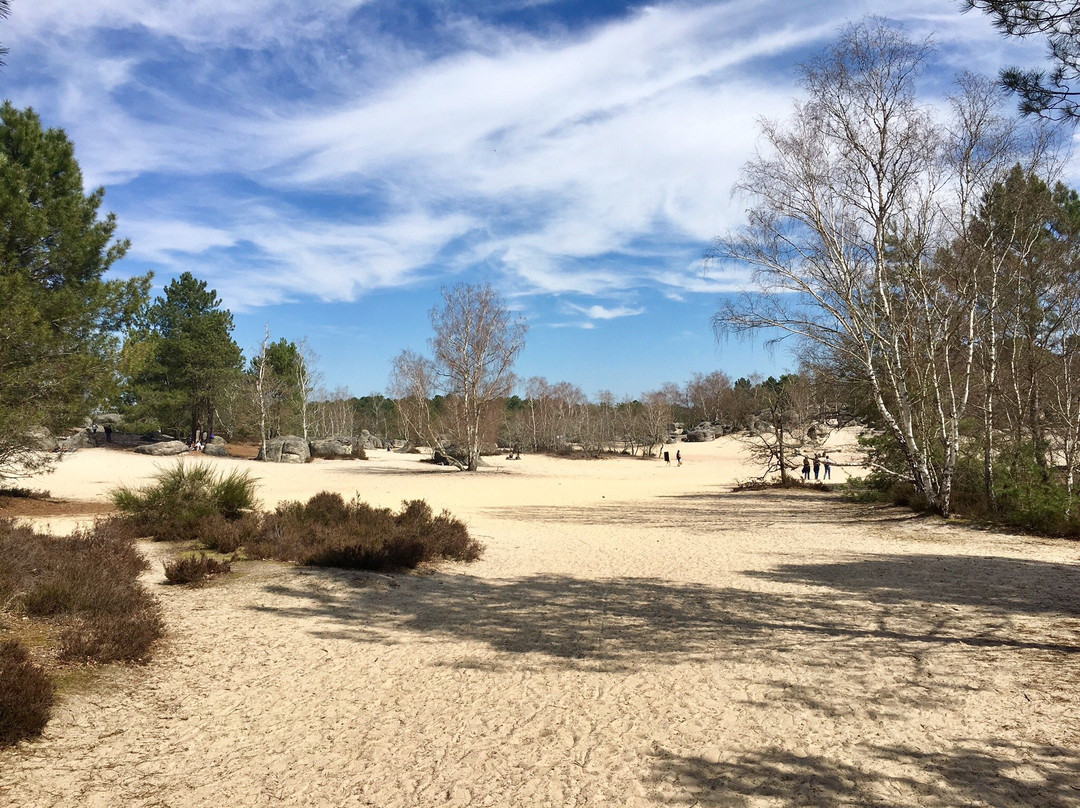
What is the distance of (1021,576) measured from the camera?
29.9 feet

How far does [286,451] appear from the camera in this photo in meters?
42.5

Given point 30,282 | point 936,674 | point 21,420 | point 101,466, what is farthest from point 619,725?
point 101,466

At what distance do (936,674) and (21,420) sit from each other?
16642 mm

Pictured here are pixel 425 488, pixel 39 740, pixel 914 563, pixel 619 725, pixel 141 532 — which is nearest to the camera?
pixel 39 740

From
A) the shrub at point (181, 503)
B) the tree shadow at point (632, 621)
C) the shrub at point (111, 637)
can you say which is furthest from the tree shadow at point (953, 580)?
the shrub at point (181, 503)

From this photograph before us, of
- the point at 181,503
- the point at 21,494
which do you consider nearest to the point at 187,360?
the point at 21,494

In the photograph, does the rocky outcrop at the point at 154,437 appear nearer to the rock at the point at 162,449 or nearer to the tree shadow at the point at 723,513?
the rock at the point at 162,449

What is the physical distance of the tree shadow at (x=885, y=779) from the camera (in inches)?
143

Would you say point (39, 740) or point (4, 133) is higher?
point (4, 133)

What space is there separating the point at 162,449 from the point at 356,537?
114ft

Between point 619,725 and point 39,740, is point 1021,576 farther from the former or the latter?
point 39,740

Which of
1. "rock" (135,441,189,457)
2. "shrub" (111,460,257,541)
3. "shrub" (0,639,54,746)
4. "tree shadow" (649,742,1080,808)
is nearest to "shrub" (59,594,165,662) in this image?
"shrub" (0,639,54,746)

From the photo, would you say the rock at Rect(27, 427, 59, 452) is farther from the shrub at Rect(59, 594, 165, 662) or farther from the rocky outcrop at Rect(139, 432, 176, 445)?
the rocky outcrop at Rect(139, 432, 176, 445)

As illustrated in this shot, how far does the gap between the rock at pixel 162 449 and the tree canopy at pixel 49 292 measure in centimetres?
2258
